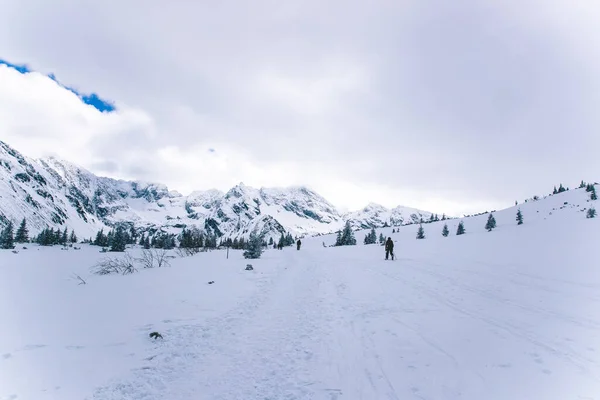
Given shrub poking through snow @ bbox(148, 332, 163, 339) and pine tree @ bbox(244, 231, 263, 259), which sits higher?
pine tree @ bbox(244, 231, 263, 259)

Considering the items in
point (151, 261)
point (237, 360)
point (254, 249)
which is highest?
point (254, 249)

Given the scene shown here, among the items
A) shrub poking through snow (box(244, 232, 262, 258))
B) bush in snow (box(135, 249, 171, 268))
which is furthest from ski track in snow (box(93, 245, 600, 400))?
shrub poking through snow (box(244, 232, 262, 258))

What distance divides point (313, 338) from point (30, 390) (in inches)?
219

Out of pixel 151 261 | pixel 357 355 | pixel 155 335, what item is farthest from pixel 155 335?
pixel 151 261

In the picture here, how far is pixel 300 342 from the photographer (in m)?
7.30

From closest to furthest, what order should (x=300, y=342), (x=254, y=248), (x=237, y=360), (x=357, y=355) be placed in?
(x=237, y=360) < (x=357, y=355) < (x=300, y=342) < (x=254, y=248)

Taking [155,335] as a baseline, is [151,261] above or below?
above

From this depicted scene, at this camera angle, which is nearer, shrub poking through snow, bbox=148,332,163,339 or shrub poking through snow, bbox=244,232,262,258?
shrub poking through snow, bbox=148,332,163,339

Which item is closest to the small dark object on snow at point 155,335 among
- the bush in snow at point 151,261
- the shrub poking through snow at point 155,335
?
the shrub poking through snow at point 155,335

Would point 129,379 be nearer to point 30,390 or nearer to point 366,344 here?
point 30,390

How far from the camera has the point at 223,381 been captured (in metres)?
5.35

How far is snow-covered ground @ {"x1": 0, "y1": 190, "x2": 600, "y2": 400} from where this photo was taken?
509cm

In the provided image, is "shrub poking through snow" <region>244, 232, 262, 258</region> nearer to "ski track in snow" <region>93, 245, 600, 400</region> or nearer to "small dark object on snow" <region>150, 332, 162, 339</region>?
"ski track in snow" <region>93, 245, 600, 400</region>

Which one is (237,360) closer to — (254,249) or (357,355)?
(357,355)
